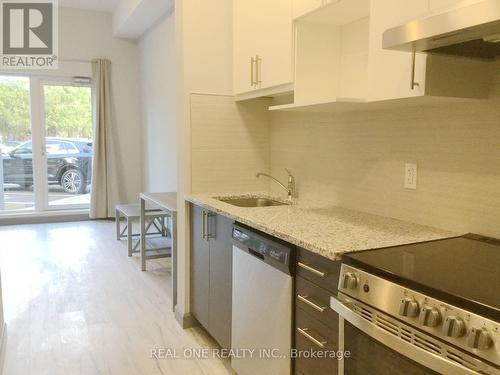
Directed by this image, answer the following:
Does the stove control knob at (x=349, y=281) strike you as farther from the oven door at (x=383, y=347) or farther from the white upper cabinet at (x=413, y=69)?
the white upper cabinet at (x=413, y=69)

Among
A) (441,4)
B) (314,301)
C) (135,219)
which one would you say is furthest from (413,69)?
(135,219)

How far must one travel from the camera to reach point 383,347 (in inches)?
48.7

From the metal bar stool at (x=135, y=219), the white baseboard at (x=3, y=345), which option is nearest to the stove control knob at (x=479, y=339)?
the white baseboard at (x=3, y=345)

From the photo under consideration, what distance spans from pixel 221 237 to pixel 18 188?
16.8 feet

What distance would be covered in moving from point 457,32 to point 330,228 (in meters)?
0.89

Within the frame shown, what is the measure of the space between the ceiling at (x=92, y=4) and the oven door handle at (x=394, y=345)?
224 inches

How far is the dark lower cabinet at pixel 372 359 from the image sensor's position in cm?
115

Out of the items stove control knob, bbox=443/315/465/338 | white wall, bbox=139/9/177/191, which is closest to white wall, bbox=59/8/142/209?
white wall, bbox=139/9/177/191

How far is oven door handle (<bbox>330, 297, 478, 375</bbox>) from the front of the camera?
1.02m

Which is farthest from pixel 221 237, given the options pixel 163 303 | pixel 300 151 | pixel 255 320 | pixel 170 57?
pixel 170 57

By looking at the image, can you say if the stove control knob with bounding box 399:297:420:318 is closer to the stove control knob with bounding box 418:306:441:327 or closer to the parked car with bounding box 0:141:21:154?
the stove control knob with bounding box 418:306:441:327

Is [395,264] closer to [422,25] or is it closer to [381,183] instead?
[422,25]

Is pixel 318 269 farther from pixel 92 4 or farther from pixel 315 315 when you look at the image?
pixel 92 4

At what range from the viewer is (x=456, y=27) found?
1.17 m
